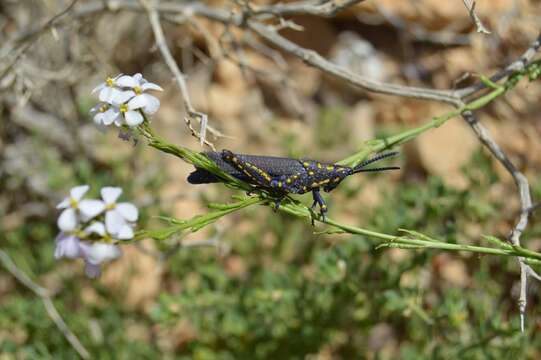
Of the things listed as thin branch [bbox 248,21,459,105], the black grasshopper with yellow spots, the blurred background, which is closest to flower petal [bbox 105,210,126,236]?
the black grasshopper with yellow spots

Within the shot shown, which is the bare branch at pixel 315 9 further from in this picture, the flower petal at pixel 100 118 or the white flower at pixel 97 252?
the white flower at pixel 97 252

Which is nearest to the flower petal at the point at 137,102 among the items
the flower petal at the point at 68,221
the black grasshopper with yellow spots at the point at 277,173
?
the black grasshopper with yellow spots at the point at 277,173

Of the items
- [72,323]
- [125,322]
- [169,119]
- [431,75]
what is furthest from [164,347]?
[431,75]

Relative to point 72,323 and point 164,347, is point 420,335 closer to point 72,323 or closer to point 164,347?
point 164,347

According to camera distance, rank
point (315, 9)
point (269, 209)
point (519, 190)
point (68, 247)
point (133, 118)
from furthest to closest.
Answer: point (269, 209) < point (315, 9) < point (519, 190) < point (133, 118) < point (68, 247)

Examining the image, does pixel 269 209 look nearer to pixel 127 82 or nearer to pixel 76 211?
pixel 127 82

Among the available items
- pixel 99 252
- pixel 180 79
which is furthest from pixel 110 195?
pixel 180 79

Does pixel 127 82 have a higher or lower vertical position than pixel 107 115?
higher
